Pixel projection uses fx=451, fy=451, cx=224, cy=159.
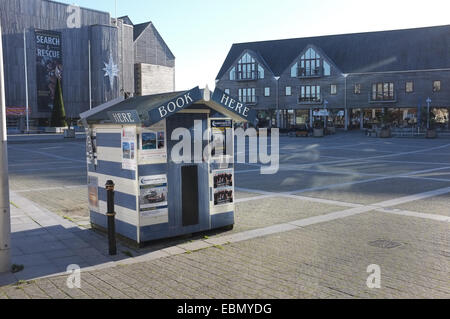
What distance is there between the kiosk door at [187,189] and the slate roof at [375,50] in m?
51.5

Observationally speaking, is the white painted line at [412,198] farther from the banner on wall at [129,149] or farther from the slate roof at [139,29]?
the slate roof at [139,29]

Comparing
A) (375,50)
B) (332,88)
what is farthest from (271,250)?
(375,50)

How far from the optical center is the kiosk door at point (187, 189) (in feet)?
22.8

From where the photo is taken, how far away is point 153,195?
266 inches

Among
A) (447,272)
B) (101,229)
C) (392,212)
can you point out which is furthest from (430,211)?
(101,229)

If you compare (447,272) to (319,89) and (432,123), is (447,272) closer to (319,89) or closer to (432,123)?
(432,123)

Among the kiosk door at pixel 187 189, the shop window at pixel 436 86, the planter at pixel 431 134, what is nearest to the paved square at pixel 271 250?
the kiosk door at pixel 187 189

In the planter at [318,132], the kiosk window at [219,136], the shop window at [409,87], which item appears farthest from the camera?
the shop window at [409,87]

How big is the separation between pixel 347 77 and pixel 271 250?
53.3 metres

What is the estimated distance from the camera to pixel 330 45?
60.3 m

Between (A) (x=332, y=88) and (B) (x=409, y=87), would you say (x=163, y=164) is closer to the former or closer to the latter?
(B) (x=409, y=87)

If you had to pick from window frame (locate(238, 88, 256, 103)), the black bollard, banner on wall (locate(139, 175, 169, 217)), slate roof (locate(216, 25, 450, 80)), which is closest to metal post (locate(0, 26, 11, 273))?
the black bollard

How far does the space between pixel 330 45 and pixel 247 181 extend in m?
50.5
